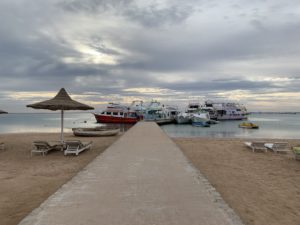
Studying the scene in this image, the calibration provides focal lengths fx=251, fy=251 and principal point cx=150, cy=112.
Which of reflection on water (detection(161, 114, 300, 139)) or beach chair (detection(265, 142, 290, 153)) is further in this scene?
reflection on water (detection(161, 114, 300, 139))

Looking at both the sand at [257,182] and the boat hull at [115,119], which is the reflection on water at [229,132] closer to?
the boat hull at [115,119]

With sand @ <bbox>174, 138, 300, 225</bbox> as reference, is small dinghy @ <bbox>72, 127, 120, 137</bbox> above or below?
above

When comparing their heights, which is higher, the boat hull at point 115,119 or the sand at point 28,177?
the boat hull at point 115,119

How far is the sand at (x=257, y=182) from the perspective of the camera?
15.7 ft

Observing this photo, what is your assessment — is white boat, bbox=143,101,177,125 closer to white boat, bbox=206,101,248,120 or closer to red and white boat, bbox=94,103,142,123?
red and white boat, bbox=94,103,142,123

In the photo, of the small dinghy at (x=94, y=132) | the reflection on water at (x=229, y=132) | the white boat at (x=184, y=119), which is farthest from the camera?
the white boat at (x=184, y=119)

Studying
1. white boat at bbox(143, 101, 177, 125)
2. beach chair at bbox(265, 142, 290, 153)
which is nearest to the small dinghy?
beach chair at bbox(265, 142, 290, 153)

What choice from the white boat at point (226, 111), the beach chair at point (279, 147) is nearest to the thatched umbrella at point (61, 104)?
the beach chair at point (279, 147)

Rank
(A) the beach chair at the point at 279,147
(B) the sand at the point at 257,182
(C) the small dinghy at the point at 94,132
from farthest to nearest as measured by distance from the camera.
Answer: (C) the small dinghy at the point at 94,132, (A) the beach chair at the point at 279,147, (B) the sand at the point at 257,182

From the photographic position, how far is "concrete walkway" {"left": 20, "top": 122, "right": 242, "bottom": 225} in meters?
3.35

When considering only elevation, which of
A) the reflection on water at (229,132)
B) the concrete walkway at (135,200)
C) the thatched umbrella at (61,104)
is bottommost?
the reflection on water at (229,132)

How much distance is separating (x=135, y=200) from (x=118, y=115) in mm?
47638

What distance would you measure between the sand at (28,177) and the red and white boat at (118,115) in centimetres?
3873

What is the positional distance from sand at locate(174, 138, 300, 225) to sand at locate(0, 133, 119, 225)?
4127mm
